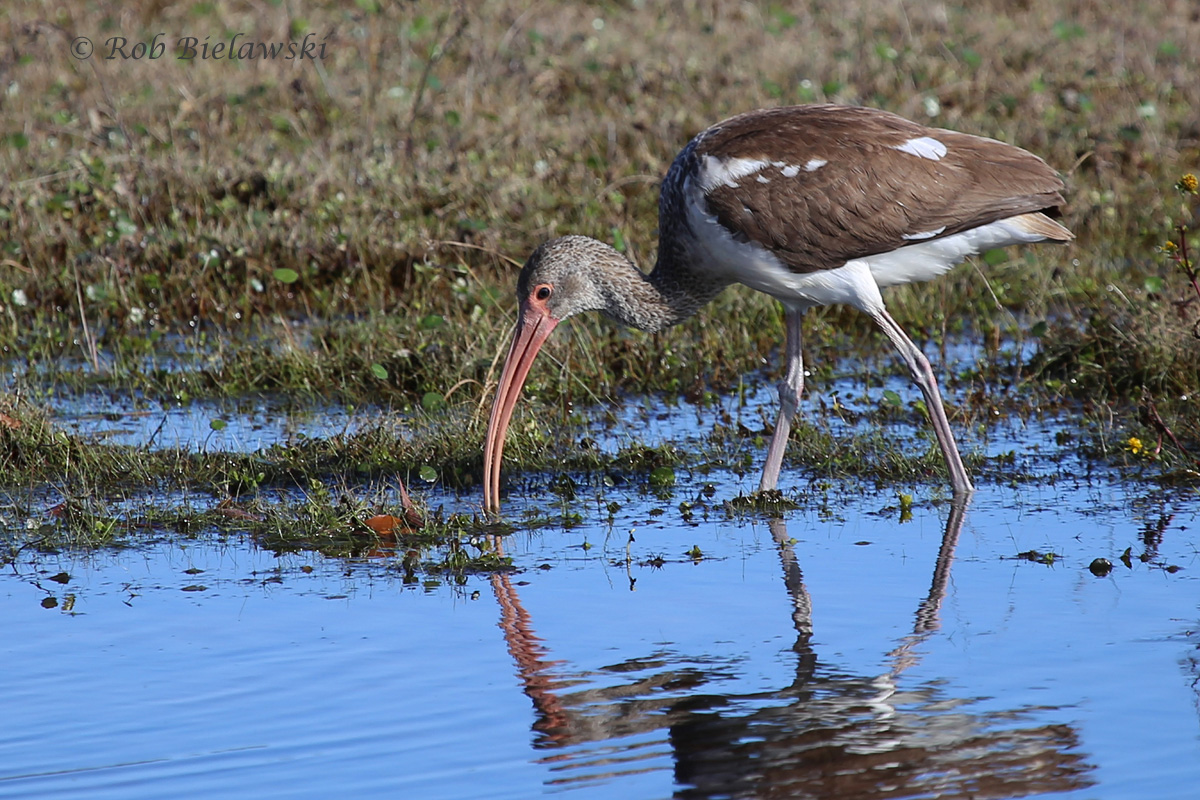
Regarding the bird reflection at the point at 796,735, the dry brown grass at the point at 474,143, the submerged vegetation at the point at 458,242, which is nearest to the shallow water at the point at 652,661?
the bird reflection at the point at 796,735

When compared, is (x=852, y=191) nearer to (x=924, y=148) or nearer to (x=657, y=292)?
(x=924, y=148)

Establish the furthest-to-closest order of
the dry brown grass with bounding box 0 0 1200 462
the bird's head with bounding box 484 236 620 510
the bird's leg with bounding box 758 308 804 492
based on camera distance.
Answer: the dry brown grass with bounding box 0 0 1200 462 < the bird's head with bounding box 484 236 620 510 < the bird's leg with bounding box 758 308 804 492

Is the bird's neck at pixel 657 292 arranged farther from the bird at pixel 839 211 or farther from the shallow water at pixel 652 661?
the shallow water at pixel 652 661

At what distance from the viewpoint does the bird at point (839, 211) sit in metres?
6.56

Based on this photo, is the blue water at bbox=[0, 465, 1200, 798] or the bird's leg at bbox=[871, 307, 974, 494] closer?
the blue water at bbox=[0, 465, 1200, 798]

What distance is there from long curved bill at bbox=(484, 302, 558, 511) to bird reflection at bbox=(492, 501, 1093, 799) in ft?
5.69

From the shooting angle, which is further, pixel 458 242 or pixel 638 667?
pixel 458 242

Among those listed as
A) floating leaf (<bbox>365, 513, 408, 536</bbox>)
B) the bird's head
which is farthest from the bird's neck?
floating leaf (<bbox>365, 513, 408, 536</bbox>)

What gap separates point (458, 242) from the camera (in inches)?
346

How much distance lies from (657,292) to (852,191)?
102 centimetres

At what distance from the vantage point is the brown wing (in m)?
6.54

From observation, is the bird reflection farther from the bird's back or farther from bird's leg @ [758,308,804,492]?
the bird's back

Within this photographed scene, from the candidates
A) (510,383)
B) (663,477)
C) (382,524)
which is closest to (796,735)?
(382,524)

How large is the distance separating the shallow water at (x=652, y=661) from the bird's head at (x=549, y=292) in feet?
2.82
